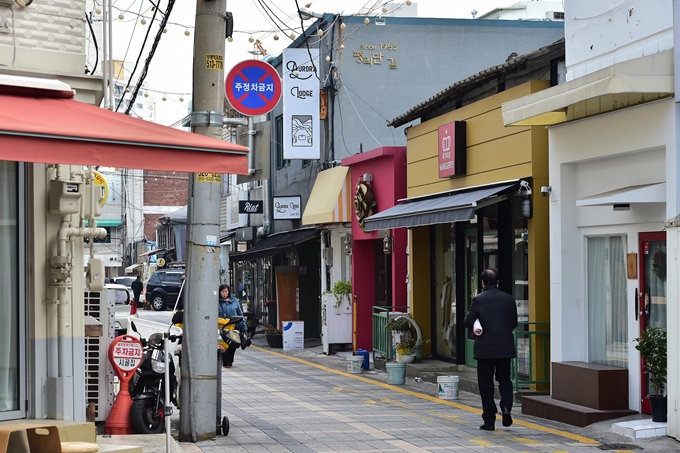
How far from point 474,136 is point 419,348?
4433mm

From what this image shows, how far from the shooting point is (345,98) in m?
24.6

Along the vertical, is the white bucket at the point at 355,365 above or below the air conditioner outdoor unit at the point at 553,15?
below

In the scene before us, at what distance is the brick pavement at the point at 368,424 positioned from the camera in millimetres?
9992

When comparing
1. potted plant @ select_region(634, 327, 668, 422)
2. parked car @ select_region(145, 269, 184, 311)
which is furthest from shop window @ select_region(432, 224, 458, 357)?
parked car @ select_region(145, 269, 184, 311)

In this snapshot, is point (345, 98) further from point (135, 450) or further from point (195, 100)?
point (135, 450)

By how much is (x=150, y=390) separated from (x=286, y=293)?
16.0 m

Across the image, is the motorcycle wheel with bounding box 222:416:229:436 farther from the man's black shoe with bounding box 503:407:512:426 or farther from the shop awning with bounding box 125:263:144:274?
the shop awning with bounding box 125:263:144:274

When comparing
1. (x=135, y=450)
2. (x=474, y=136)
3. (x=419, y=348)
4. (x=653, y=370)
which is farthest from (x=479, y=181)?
(x=135, y=450)

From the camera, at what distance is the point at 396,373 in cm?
1653

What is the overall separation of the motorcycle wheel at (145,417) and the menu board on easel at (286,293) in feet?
52.2

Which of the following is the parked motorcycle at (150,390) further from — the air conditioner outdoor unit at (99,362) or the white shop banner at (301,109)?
the white shop banner at (301,109)

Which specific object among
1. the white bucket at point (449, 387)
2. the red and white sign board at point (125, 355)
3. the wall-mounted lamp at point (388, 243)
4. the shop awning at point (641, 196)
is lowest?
the white bucket at point (449, 387)

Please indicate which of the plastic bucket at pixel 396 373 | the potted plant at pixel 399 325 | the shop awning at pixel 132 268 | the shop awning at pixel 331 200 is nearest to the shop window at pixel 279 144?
the shop awning at pixel 331 200

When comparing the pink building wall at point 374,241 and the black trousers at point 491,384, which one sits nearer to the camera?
the black trousers at point 491,384
